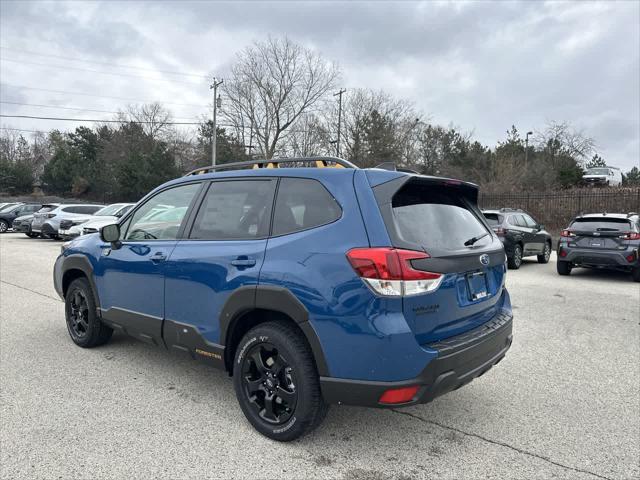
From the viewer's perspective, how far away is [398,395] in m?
2.58

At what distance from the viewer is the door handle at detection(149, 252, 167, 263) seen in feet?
12.1

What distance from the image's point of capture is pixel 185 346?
352 cm

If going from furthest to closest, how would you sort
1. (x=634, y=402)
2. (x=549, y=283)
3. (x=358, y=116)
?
(x=358, y=116) < (x=549, y=283) < (x=634, y=402)

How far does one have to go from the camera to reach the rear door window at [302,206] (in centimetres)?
288

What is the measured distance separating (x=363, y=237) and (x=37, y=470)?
2273mm

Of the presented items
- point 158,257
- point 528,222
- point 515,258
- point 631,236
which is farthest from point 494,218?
point 158,257

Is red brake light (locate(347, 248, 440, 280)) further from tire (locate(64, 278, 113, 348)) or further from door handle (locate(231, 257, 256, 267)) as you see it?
tire (locate(64, 278, 113, 348))

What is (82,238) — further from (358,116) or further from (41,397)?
→ (358,116)

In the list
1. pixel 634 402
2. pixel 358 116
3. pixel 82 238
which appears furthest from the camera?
pixel 358 116

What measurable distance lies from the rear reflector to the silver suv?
60.7 feet

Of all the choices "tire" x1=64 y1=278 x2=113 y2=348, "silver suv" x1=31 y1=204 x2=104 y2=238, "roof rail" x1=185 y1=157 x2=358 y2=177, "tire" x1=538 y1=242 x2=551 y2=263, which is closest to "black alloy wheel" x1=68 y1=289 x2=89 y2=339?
"tire" x1=64 y1=278 x2=113 y2=348

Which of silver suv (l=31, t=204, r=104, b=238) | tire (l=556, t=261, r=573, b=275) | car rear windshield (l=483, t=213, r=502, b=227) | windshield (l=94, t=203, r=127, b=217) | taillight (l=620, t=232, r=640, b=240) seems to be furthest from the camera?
silver suv (l=31, t=204, r=104, b=238)

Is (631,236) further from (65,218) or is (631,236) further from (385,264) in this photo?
(65,218)

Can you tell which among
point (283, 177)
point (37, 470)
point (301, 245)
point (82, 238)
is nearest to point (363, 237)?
point (301, 245)
